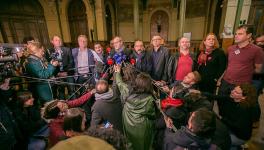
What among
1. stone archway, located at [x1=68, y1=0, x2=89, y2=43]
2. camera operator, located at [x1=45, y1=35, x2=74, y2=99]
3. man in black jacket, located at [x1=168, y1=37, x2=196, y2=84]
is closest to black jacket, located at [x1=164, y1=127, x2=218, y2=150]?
man in black jacket, located at [x1=168, y1=37, x2=196, y2=84]

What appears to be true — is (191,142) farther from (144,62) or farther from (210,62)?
(144,62)

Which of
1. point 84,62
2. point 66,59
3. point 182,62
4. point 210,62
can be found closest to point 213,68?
point 210,62

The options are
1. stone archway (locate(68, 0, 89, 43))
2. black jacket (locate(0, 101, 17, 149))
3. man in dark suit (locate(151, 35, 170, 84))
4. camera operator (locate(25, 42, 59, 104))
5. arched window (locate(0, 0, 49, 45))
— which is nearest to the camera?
black jacket (locate(0, 101, 17, 149))

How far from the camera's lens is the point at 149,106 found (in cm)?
165

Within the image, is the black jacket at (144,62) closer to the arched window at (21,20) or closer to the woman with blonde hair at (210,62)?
the woman with blonde hair at (210,62)

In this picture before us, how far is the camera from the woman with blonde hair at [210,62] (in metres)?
2.50

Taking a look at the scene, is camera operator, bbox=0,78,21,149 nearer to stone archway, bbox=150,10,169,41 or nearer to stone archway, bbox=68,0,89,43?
stone archway, bbox=68,0,89,43

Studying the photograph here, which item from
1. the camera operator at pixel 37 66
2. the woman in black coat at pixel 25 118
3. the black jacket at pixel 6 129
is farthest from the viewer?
the camera operator at pixel 37 66

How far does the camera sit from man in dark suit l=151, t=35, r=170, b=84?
2.83m

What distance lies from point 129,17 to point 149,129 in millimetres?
10634

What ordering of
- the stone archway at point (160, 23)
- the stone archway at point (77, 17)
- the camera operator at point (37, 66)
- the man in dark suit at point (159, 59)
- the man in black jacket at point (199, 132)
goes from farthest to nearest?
the stone archway at point (160, 23) → the stone archway at point (77, 17) → the man in dark suit at point (159, 59) → the camera operator at point (37, 66) → the man in black jacket at point (199, 132)

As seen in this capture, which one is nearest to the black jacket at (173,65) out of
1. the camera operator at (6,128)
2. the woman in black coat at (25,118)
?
the woman in black coat at (25,118)

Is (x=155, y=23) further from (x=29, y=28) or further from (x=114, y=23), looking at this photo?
(x=29, y=28)

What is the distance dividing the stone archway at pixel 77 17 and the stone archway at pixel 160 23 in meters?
4.95
